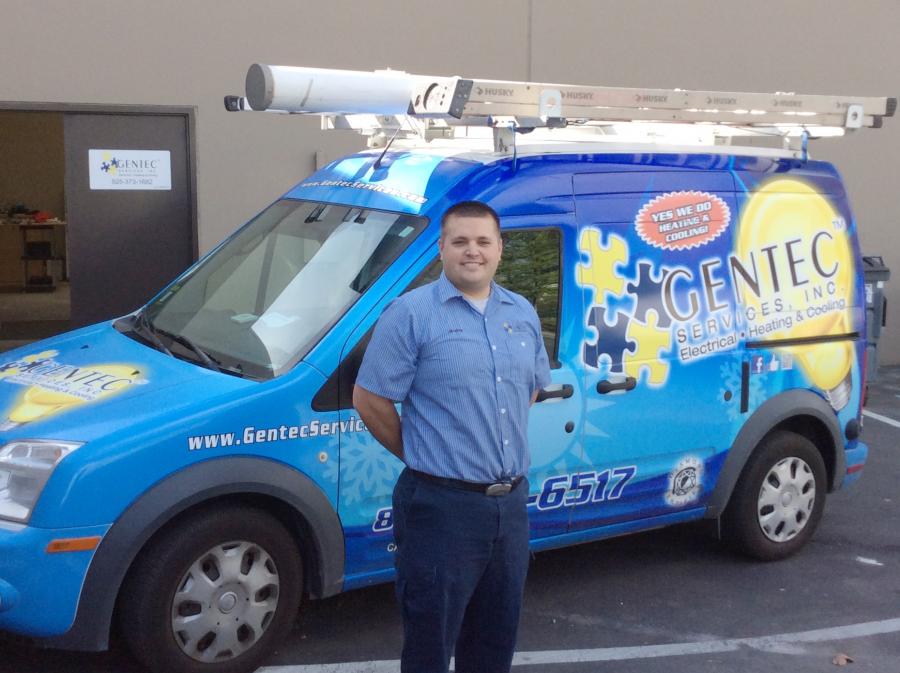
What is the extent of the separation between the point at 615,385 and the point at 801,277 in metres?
1.36

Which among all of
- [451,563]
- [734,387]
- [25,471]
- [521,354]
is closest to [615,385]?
[734,387]

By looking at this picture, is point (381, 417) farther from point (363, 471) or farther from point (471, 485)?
point (363, 471)

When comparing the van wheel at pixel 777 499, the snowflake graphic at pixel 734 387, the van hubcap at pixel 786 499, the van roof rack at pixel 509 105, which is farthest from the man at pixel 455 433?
the van hubcap at pixel 786 499

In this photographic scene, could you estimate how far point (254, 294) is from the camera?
15.8ft

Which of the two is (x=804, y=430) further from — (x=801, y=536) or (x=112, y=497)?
(x=112, y=497)

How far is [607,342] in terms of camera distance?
4941 mm

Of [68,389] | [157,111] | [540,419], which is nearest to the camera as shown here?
[68,389]

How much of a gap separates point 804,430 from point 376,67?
505 cm

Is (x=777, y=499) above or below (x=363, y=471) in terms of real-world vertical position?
below

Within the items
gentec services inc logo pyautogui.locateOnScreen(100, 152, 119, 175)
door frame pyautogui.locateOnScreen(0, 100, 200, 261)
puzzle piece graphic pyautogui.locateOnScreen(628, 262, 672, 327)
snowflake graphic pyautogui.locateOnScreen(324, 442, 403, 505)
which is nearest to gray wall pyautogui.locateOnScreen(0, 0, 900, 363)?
door frame pyautogui.locateOnScreen(0, 100, 200, 261)

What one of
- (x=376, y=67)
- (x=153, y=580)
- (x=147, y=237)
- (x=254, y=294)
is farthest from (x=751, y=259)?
(x=147, y=237)

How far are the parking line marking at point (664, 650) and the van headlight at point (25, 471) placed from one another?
3.88 feet

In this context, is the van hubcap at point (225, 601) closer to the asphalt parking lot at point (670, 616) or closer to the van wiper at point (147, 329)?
the asphalt parking lot at point (670, 616)

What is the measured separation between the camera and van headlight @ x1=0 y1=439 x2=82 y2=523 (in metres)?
3.81
